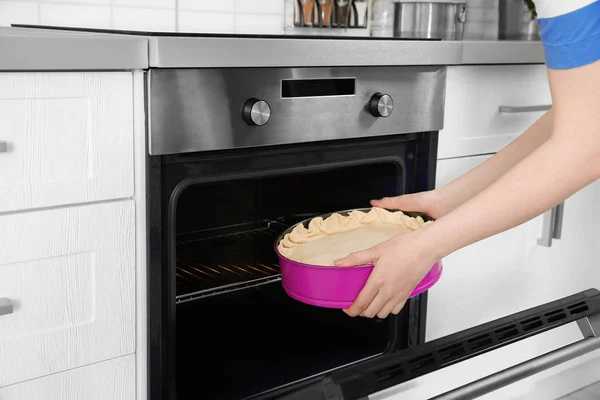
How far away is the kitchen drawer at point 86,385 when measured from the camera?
3.74 feet

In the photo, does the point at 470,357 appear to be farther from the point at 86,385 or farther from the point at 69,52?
the point at 69,52

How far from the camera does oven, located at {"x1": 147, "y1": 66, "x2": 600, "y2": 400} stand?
1.23m

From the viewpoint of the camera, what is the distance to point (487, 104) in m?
1.69

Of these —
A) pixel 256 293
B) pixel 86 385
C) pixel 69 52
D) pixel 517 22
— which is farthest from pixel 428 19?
pixel 86 385

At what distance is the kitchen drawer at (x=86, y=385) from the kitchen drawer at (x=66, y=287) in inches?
0.5

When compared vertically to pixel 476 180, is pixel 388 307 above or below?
below

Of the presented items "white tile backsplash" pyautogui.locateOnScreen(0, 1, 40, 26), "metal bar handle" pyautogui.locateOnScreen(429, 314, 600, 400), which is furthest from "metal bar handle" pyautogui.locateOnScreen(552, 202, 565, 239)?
"white tile backsplash" pyautogui.locateOnScreen(0, 1, 40, 26)

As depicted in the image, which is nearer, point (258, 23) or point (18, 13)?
point (18, 13)

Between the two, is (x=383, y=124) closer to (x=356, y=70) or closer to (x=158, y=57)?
(x=356, y=70)

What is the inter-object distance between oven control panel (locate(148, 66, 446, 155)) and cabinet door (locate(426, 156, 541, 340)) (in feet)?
0.63

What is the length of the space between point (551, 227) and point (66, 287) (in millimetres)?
1255

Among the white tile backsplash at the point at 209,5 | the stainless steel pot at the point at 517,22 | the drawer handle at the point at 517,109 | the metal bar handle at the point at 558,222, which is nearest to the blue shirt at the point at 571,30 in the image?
the drawer handle at the point at 517,109

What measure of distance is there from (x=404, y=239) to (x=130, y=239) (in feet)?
1.40

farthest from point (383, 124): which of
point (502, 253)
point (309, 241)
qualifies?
point (502, 253)
